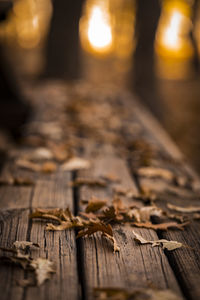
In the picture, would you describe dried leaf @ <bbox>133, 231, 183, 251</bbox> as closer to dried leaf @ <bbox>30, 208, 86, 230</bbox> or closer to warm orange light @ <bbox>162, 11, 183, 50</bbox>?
dried leaf @ <bbox>30, 208, 86, 230</bbox>

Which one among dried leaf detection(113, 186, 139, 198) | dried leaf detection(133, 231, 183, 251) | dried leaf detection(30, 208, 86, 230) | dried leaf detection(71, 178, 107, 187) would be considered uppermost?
dried leaf detection(71, 178, 107, 187)

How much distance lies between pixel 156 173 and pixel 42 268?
114 cm

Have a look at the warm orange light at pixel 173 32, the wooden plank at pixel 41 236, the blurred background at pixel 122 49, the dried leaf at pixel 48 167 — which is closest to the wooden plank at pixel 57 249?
the wooden plank at pixel 41 236

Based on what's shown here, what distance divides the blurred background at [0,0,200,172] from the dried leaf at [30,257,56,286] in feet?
8.10

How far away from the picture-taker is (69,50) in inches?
266

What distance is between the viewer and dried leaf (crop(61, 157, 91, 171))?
75.6 inches

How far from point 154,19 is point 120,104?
12.8 feet

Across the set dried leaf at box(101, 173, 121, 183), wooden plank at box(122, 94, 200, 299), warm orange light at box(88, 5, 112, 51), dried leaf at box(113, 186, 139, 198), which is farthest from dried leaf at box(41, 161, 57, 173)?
warm orange light at box(88, 5, 112, 51)

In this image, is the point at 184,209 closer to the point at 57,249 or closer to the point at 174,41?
the point at 57,249

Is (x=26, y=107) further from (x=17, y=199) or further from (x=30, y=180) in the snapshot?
(x=17, y=199)

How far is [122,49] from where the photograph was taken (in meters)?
15.7

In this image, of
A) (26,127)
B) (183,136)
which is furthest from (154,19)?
(26,127)

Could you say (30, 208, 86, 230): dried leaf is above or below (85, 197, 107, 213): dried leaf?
below

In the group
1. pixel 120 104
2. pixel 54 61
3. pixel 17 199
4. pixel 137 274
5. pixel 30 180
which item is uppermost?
pixel 54 61
